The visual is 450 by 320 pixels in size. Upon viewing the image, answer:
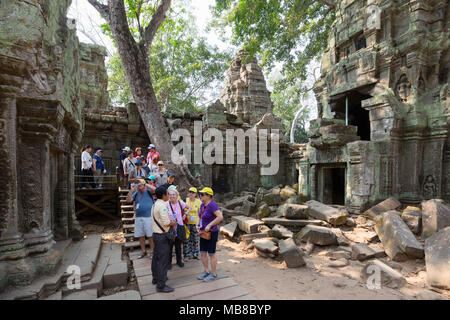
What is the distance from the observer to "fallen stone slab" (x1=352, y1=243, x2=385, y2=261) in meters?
4.58

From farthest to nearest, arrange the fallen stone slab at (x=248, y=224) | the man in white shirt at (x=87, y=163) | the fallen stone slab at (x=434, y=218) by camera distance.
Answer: the man in white shirt at (x=87, y=163)
the fallen stone slab at (x=248, y=224)
the fallen stone slab at (x=434, y=218)

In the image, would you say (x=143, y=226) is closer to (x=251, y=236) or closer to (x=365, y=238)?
(x=251, y=236)

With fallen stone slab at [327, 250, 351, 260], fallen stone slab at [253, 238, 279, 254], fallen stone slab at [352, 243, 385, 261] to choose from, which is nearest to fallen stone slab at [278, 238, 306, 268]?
fallen stone slab at [253, 238, 279, 254]

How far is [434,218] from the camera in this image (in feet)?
16.3

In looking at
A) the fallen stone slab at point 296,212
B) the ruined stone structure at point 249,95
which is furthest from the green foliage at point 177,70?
the fallen stone slab at point 296,212

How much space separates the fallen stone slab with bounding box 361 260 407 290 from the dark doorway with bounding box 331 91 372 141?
7475 millimetres

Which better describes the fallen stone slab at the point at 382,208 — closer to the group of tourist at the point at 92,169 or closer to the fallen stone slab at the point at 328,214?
the fallen stone slab at the point at 328,214

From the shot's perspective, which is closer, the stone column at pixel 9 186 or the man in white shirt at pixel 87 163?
the stone column at pixel 9 186

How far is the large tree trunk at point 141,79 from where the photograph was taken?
7.54m

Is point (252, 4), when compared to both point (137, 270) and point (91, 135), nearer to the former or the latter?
point (91, 135)

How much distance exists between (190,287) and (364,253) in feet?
11.3

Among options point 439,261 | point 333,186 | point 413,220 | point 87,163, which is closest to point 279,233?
point 439,261

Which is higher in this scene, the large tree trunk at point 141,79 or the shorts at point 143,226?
the large tree trunk at point 141,79
